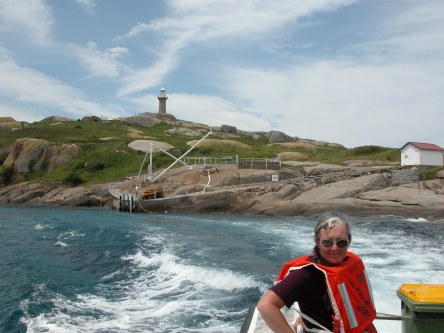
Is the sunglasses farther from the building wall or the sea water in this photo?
the building wall

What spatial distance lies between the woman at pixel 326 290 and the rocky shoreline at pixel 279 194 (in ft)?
95.6

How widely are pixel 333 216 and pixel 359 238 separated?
19051 millimetres

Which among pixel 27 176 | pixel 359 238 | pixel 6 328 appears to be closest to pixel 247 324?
pixel 6 328

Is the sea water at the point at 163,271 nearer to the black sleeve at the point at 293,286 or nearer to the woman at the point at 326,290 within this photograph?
the woman at the point at 326,290

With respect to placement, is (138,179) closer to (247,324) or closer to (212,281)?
(212,281)

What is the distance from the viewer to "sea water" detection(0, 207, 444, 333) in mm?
9750

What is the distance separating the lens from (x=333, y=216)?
3645 millimetres

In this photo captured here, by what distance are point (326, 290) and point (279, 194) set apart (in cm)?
3640

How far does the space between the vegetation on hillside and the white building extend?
9.97 metres

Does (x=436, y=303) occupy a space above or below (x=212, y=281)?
above

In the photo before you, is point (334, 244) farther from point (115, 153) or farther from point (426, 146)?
A: point (115, 153)

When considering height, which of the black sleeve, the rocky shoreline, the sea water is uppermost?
the black sleeve

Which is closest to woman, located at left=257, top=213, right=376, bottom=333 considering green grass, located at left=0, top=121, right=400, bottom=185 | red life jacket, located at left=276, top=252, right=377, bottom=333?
red life jacket, located at left=276, top=252, right=377, bottom=333

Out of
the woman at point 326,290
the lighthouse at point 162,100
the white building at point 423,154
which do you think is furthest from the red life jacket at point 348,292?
the lighthouse at point 162,100
